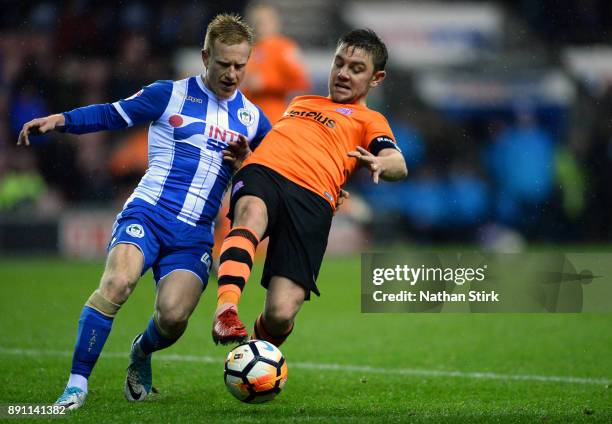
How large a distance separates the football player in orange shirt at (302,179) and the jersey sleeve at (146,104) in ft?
1.87

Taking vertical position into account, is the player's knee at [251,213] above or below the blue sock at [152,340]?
above

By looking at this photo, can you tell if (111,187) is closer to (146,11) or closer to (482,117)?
(146,11)

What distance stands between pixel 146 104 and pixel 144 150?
41.0 ft

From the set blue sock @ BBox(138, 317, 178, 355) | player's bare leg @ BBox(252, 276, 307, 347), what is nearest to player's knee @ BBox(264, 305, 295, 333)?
player's bare leg @ BBox(252, 276, 307, 347)

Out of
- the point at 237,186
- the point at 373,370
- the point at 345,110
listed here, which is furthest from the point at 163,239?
the point at 373,370

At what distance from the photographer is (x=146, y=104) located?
5.50m

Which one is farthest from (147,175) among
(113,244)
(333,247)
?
(333,247)

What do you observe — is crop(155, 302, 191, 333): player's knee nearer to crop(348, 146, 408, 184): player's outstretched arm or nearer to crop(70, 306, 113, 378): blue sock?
crop(70, 306, 113, 378): blue sock

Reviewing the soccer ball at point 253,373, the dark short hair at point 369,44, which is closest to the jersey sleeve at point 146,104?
the dark short hair at point 369,44

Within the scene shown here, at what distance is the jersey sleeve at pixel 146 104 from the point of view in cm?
542

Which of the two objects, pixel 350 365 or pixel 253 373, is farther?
pixel 350 365

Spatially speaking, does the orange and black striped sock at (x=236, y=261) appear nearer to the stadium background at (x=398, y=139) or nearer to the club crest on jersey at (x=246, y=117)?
the club crest on jersey at (x=246, y=117)

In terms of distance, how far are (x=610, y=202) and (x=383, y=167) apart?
48.1 ft

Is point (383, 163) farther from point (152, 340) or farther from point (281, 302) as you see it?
point (152, 340)
